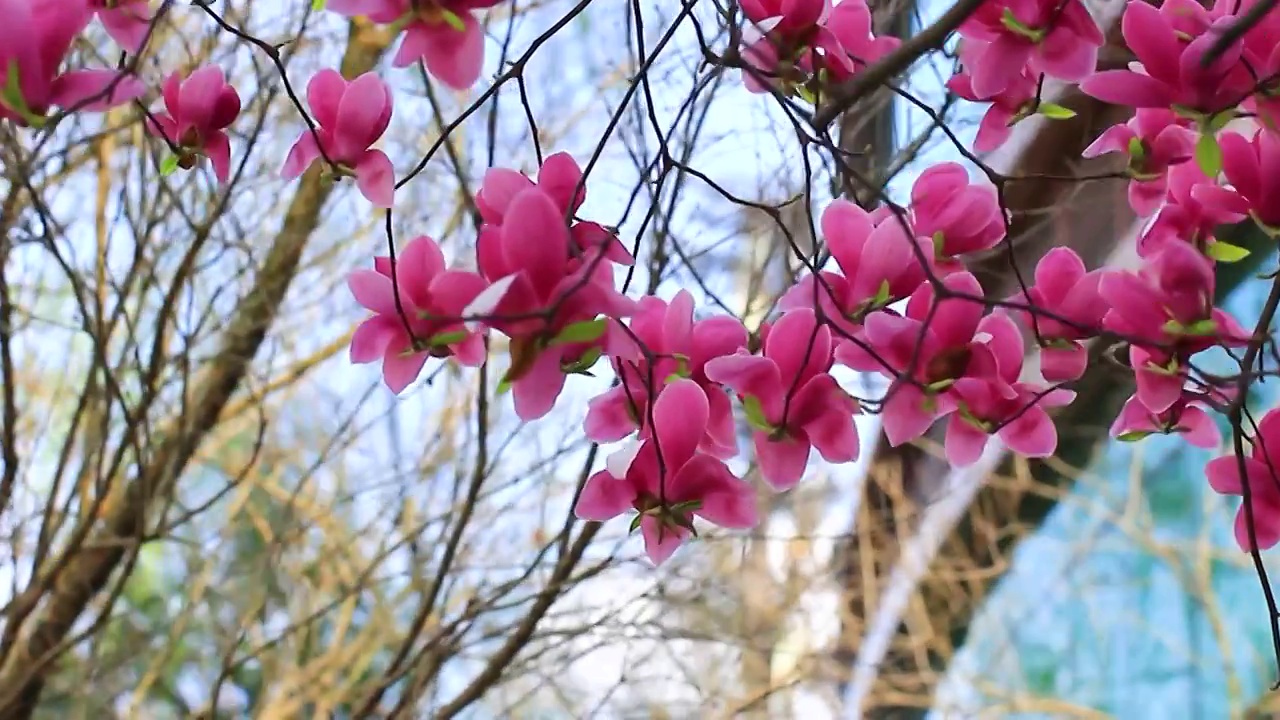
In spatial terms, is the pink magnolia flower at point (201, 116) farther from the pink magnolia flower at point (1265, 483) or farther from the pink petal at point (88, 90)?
the pink magnolia flower at point (1265, 483)

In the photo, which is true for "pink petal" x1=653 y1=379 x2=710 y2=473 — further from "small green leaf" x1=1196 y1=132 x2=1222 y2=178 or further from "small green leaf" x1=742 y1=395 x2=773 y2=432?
"small green leaf" x1=1196 y1=132 x2=1222 y2=178

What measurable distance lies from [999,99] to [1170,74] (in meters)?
0.07

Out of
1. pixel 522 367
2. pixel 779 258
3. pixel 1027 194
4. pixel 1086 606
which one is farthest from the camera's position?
pixel 1086 606

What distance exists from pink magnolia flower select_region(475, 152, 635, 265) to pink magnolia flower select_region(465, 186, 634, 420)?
0.05ft

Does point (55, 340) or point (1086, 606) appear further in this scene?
point (1086, 606)

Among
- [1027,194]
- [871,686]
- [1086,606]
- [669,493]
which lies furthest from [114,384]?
[1086,606]

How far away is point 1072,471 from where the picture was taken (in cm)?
133

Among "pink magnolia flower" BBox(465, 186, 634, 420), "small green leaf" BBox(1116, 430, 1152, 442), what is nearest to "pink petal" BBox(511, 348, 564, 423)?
"pink magnolia flower" BBox(465, 186, 634, 420)

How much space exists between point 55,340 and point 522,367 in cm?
93

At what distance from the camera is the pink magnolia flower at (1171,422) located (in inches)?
13.2

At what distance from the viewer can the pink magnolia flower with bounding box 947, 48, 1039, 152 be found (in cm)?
33

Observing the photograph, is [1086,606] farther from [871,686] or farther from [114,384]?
[114,384]

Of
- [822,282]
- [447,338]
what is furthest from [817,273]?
[447,338]

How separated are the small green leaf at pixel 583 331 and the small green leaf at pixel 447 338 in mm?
45
